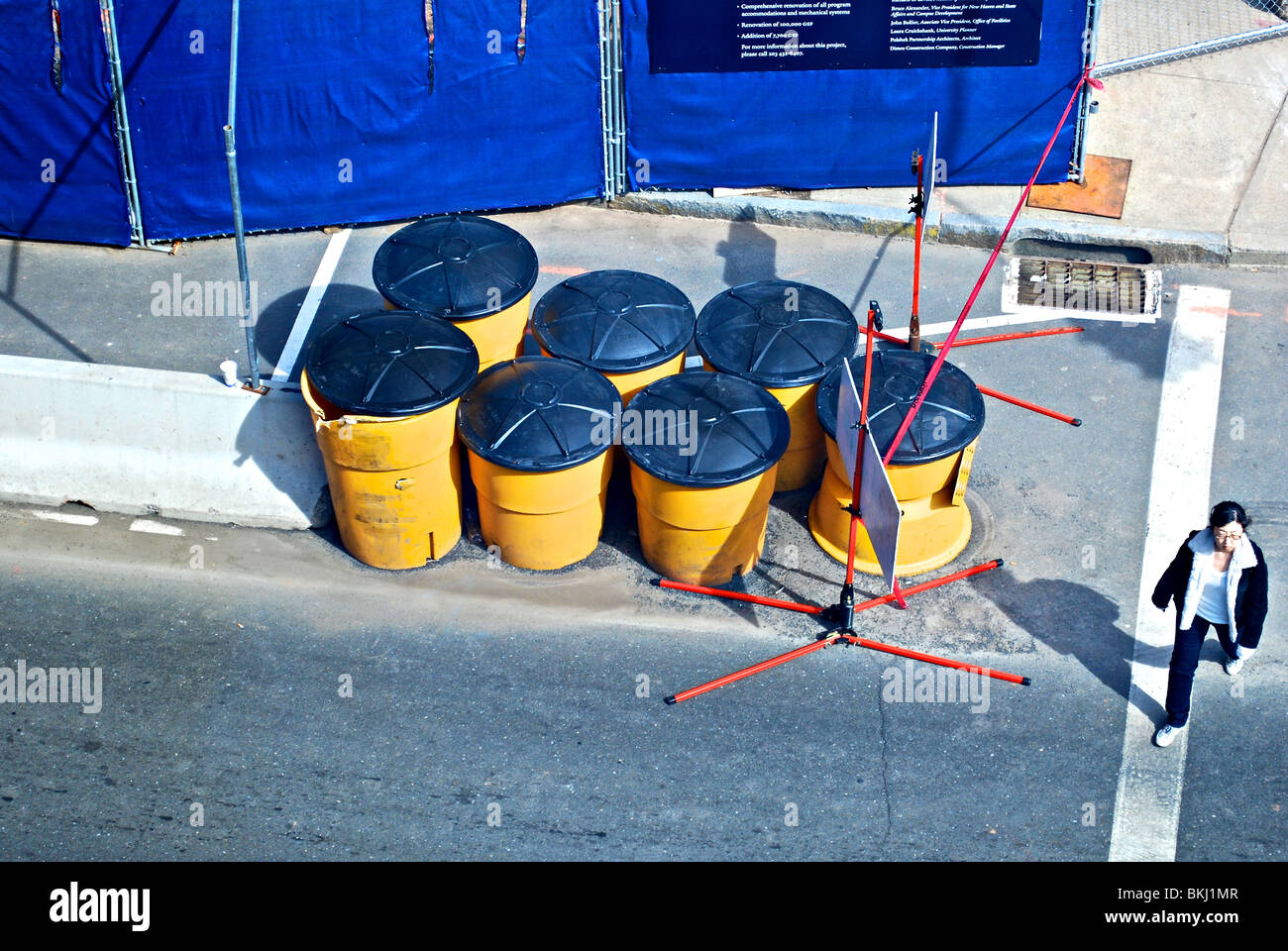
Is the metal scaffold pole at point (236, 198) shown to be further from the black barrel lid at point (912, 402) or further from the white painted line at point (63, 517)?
the black barrel lid at point (912, 402)

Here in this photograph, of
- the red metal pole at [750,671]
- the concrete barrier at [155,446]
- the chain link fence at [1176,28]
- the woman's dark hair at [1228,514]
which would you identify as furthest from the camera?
the chain link fence at [1176,28]

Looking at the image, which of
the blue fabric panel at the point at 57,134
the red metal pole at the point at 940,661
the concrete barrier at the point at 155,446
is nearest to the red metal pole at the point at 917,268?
the red metal pole at the point at 940,661

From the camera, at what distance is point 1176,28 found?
12945 mm

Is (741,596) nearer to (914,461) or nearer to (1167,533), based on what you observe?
(914,461)

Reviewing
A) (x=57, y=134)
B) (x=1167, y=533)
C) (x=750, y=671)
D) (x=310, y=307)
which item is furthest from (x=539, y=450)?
(x=57, y=134)

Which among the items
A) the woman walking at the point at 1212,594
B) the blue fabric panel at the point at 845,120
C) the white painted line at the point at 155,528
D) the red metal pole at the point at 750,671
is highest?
A: the blue fabric panel at the point at 845,120

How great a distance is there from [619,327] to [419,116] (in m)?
3.61

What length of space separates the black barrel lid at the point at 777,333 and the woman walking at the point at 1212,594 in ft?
7.96

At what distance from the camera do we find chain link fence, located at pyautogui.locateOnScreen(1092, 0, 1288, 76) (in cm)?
1262

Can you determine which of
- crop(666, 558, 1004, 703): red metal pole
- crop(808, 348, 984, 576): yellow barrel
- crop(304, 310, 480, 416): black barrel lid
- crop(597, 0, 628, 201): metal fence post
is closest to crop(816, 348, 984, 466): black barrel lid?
crop(808, 348, 984, 576): yellow barrel

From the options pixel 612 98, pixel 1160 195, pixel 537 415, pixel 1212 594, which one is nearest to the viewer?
pixel 1212 594

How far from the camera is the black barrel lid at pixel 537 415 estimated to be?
25.2 feet
